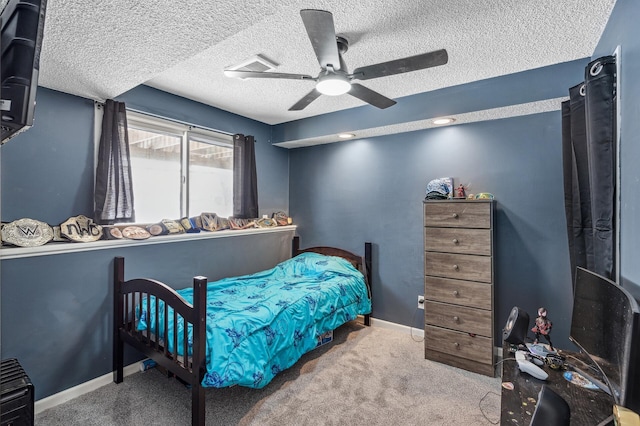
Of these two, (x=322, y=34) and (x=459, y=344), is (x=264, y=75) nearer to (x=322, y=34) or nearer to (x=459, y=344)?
(x=322, y=34)

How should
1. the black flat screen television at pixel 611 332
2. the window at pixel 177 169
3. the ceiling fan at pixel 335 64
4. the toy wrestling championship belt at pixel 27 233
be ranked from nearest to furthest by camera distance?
the black flat screen television at pixel 611 332 < the ceiling fan at pixel 335 64 < the toy wrestling championship belt at pixel 27 233 < the window at pixel 177 169

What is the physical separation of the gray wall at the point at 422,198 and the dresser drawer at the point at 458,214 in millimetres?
451

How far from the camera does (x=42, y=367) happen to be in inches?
84.9

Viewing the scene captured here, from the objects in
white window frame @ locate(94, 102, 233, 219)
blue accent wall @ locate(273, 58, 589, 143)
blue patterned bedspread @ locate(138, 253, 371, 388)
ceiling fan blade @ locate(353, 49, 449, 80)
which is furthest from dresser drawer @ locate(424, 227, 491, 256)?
white window frame @ locate(94, 102, 233, 219)

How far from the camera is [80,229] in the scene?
2354mm

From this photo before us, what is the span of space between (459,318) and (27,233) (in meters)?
3.30

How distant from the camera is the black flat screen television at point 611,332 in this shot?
99 centimetres

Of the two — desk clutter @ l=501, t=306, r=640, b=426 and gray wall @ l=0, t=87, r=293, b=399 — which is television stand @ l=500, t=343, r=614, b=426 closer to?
desk clutter @ l=501, t=306, r=640, b=426

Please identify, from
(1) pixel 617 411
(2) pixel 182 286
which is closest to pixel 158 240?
(2) pixel 182 286

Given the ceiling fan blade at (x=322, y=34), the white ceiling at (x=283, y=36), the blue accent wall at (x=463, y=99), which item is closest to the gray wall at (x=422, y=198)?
the blue accent wall at (x=463, y=99)

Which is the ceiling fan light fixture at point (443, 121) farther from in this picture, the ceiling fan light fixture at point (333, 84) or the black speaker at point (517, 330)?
the black speaker at point (517, 330)

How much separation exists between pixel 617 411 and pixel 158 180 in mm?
3294

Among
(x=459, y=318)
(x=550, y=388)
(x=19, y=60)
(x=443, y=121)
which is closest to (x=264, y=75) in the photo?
(x=19, y=60)

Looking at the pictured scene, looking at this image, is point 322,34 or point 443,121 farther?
point 443,121
